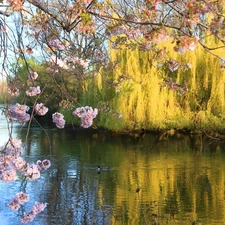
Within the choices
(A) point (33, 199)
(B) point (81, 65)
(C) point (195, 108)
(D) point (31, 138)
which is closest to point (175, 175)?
(A) point (33, 199)

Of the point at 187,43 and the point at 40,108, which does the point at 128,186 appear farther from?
the point at 187,43

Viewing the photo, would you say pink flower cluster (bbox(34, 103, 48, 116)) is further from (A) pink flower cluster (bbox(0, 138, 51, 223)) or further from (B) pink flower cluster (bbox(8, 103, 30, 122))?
(A) pink flower cluster (bbox(0, 138, 51, 223))

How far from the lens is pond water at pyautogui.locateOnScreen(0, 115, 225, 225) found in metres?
7.00

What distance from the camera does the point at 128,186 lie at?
364 inches

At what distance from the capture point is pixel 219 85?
17.0m

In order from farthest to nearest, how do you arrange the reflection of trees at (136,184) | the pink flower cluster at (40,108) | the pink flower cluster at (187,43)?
the reflection of trees at (136,184) < the pink flower cluster at (40,108) < the pink flower cluster at (187,43)

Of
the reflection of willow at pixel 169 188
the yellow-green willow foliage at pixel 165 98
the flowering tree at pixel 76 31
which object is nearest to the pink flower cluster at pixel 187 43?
the flowering tree at pixel 76 31

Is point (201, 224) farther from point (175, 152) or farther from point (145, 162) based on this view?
point (175, 152)

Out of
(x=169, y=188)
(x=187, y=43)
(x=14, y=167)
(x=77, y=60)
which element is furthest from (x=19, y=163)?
(x=169, y=188)

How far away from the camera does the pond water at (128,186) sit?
7000mm

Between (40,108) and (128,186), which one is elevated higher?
(40,108)

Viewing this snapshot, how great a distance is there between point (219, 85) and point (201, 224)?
11.1m

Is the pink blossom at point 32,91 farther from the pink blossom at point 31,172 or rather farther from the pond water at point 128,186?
the pink blossom at point 31,172

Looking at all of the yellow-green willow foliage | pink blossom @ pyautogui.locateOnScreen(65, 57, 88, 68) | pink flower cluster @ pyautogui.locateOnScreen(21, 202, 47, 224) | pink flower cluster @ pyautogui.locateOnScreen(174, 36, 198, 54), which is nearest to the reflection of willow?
pink flower cluster @ pyautogui.locateOnScreen(21, 202, 47, 224)
